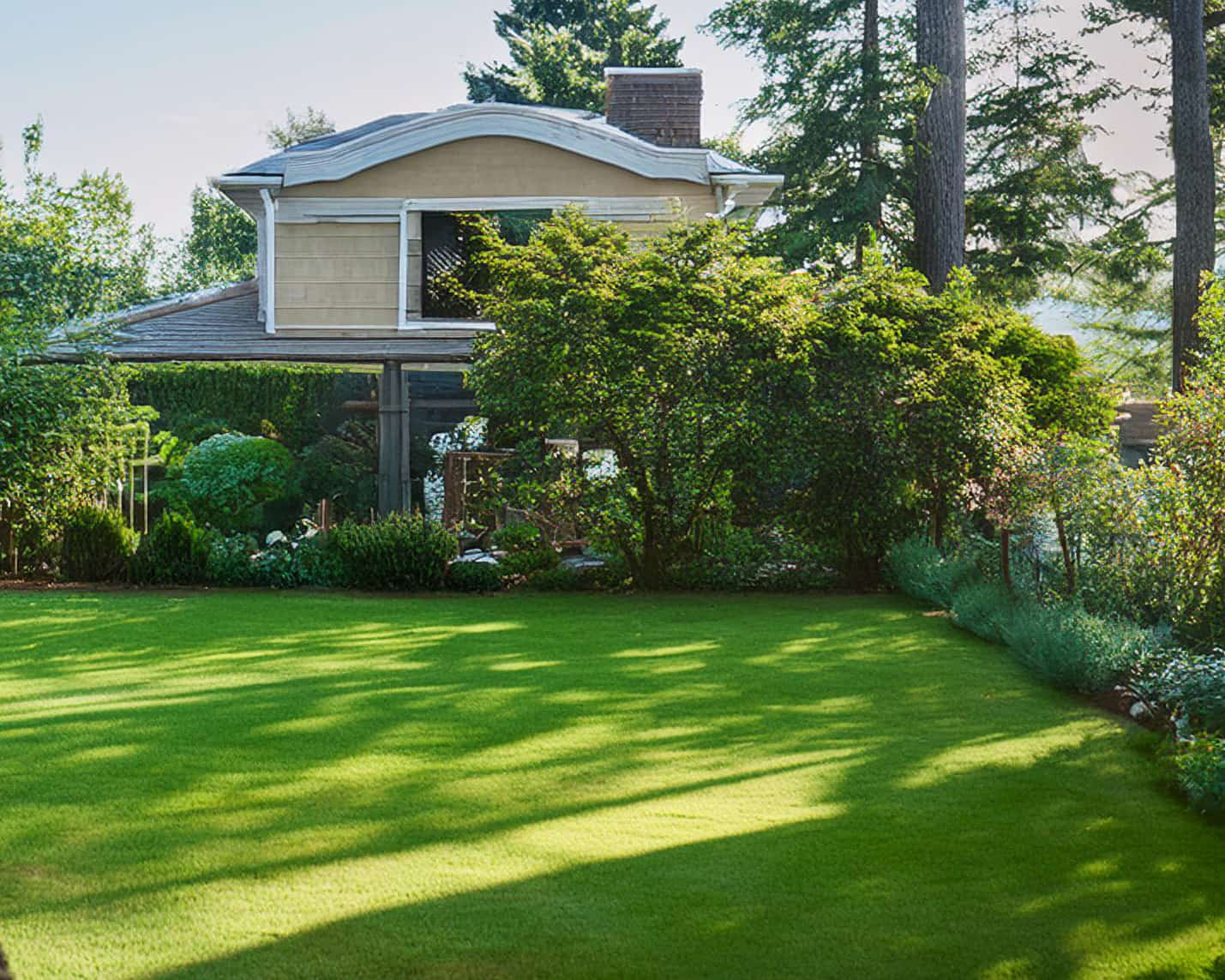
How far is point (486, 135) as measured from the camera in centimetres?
1816

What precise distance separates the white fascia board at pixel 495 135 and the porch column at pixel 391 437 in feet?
9.89

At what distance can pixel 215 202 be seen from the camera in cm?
4803

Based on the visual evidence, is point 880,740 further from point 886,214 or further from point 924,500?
point 886,214

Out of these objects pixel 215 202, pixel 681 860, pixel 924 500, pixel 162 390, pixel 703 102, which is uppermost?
pixel 215 202

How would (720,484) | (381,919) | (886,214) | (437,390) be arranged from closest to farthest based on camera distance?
(381,919) < (720,484) < (437,390) < (886,214)

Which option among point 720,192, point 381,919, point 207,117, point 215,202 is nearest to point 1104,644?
point 381,919

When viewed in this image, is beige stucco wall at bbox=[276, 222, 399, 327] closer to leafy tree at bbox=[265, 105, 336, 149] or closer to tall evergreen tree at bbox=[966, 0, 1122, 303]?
tall evergreen tree at bbox=[966, 0, 1122, 303]

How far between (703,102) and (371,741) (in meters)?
15.9

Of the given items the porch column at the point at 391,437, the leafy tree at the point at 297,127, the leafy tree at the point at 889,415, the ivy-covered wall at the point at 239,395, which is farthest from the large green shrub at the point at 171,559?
the leafy tree at the point at 297,127

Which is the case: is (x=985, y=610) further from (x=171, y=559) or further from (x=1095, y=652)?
(x=171, y=559)

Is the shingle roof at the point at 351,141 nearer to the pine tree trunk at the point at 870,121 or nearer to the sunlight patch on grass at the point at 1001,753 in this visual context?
the pine tree trunk at the point at 870,121

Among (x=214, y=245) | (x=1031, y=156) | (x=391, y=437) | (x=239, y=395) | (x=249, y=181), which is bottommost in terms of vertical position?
(x=391, y=437)

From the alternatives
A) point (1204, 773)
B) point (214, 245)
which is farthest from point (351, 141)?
point (214, 245)

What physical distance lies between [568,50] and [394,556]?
93.1 ft
